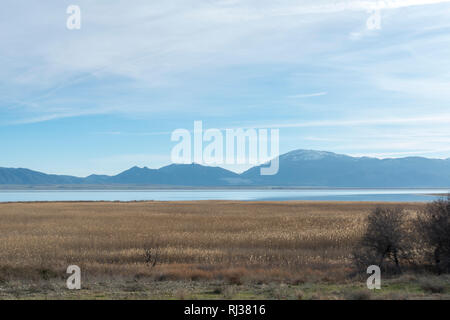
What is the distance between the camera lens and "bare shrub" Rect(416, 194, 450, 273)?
20.7 metres

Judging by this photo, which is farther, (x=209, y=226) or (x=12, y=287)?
(x=209, y=226)

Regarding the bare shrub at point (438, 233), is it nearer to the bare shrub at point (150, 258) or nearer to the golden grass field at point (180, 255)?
the golden grass field at point (180, 255)

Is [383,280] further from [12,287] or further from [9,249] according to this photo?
[9,249]

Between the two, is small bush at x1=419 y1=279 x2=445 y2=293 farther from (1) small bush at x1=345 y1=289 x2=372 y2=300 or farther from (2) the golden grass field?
(2) the golden grass field

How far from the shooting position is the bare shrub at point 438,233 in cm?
2066

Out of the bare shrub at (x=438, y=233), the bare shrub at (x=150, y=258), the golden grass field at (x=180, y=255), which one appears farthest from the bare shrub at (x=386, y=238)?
the bare shrub at (x=150, y=258)

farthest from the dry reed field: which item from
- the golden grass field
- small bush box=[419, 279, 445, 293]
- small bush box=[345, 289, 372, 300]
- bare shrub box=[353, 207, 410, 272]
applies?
small bush box=[345, 289, 372, 300]

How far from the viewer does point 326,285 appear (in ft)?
56.2

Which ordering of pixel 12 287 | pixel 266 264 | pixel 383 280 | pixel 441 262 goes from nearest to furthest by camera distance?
pixel 12 287 < pixel 383 280 < pixel 441 262 < pixel 266 264

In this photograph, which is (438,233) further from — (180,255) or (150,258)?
(150,258)

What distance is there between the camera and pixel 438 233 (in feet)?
68.7

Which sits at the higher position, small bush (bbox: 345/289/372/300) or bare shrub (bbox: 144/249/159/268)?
small bush (bbox: 345/289/372/300)
